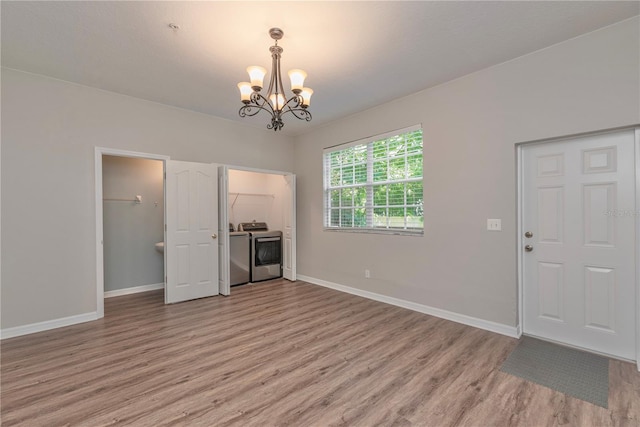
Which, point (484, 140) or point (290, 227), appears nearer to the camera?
point (484, 140)

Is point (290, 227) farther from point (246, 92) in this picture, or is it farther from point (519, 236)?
point (519, 236)

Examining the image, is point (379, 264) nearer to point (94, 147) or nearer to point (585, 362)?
point (585, 362)

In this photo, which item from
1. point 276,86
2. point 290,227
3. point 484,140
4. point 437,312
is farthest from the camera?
point 290,227

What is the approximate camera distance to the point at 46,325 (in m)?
3.22

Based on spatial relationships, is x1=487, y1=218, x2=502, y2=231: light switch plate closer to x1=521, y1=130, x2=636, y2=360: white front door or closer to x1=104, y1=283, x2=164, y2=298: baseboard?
x1=521, y1=130, x2=636, y2=360: white front door

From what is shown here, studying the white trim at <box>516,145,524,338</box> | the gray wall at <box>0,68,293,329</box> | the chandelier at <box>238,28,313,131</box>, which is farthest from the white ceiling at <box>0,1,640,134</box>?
the white trim at <box>516,145,524,338</box>

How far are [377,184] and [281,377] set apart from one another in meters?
2.89

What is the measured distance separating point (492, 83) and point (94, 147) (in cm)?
470

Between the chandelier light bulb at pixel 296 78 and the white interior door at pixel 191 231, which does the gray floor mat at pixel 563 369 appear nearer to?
the chandelier light bulb at pixel 296 78

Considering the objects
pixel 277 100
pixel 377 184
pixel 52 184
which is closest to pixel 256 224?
pixel 377 184

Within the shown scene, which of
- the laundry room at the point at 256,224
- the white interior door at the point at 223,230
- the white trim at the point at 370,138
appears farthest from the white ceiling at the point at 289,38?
the laundry room at the point at 256,224

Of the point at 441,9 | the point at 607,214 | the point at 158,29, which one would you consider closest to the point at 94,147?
the point at 158,29

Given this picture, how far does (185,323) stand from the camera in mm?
3336

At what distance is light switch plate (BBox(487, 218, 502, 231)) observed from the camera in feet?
9.91
